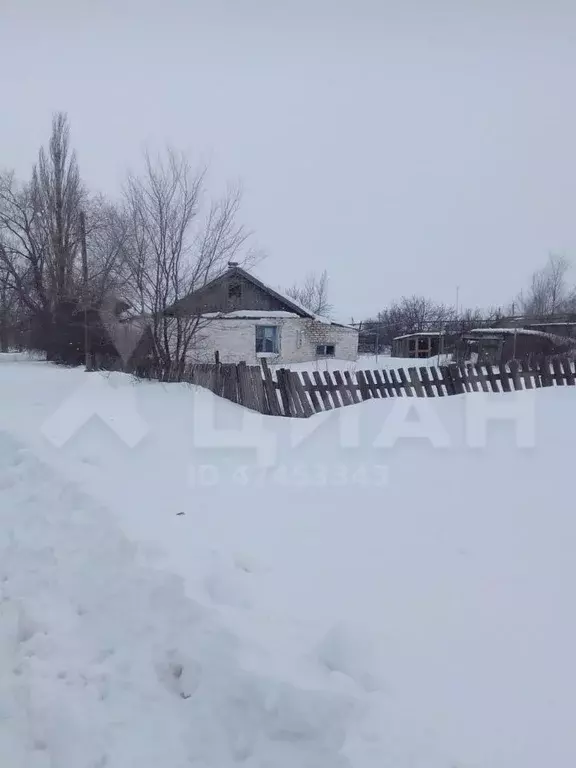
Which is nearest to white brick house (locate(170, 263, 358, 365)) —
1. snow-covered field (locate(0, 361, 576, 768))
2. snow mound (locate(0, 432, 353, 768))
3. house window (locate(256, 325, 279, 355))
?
house window (locate(256, 325, 279, 355))

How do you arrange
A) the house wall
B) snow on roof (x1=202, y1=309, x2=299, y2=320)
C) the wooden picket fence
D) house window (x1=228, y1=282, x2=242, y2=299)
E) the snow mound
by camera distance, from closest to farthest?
the snow mound → the wooden picket fence → house window (x1=228, y1=282, x2=242, y2=299) → snow on roof (x1=202, y1=309, x2=299, y2=320) → the house wall

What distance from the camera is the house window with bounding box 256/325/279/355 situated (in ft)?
70.7

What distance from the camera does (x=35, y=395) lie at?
971cm

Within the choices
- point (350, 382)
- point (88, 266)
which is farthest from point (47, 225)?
point (350, 382)

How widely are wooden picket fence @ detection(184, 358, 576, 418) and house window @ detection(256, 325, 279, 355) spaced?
1098cm

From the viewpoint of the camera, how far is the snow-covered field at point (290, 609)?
1870 millimetres

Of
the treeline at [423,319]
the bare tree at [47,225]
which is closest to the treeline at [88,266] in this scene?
the bare tree at [47,225]

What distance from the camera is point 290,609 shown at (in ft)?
8.47

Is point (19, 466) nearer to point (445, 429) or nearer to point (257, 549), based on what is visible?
point (257, 549)

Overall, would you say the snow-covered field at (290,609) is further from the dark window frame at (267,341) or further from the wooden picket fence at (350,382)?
the dark window frame at (267,341)

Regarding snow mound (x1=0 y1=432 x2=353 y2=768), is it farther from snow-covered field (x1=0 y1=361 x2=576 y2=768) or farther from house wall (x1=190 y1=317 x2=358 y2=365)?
house wall (x1=190 y1=317 x2=358 y2=365)

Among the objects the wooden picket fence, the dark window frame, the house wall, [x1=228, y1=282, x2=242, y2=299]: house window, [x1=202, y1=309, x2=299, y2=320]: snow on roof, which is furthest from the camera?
the dark window frame

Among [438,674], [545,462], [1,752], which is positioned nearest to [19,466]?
[1,752]

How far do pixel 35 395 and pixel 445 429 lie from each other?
7999mm
